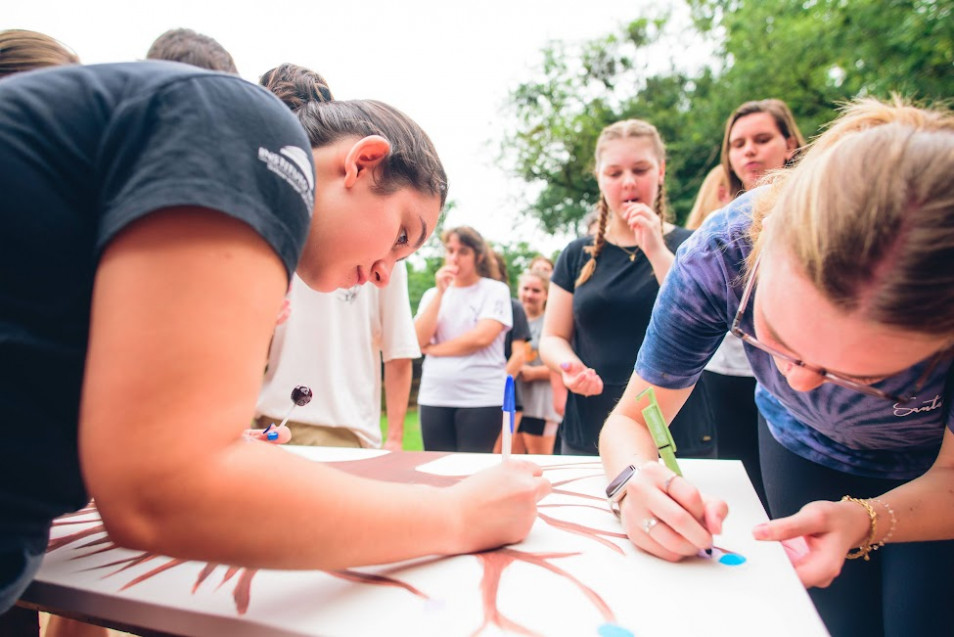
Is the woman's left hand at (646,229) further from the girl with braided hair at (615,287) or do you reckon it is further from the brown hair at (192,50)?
the brown hair at (192,50)

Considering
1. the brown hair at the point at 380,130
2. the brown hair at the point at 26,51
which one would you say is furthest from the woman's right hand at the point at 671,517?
the brown hair at the point at 26,51

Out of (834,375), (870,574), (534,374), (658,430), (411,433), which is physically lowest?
(411,433)

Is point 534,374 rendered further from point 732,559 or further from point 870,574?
point 732,559

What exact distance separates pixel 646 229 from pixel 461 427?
60.5 inches

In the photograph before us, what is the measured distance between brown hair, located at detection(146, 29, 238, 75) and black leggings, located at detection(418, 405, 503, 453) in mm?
1919

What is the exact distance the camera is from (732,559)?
0.87 m

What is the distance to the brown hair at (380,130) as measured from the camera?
0.99 m

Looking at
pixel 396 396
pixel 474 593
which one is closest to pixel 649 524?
pixel 474 593

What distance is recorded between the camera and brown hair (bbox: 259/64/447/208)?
0.99m

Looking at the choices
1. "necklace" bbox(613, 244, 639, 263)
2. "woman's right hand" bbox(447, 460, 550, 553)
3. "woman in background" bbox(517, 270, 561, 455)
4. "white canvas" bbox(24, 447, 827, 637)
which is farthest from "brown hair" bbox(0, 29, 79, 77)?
"woman in background" bbox(517, 270, 561, 455)

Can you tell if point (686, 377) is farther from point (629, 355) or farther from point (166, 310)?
point (166, 310)

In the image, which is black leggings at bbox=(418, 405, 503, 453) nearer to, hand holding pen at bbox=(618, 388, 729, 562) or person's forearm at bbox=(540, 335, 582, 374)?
person's forearm at bbox=(540, 335, 582, 374)

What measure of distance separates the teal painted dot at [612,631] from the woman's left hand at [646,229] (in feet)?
4.91

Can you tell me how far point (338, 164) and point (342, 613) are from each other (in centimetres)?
65
